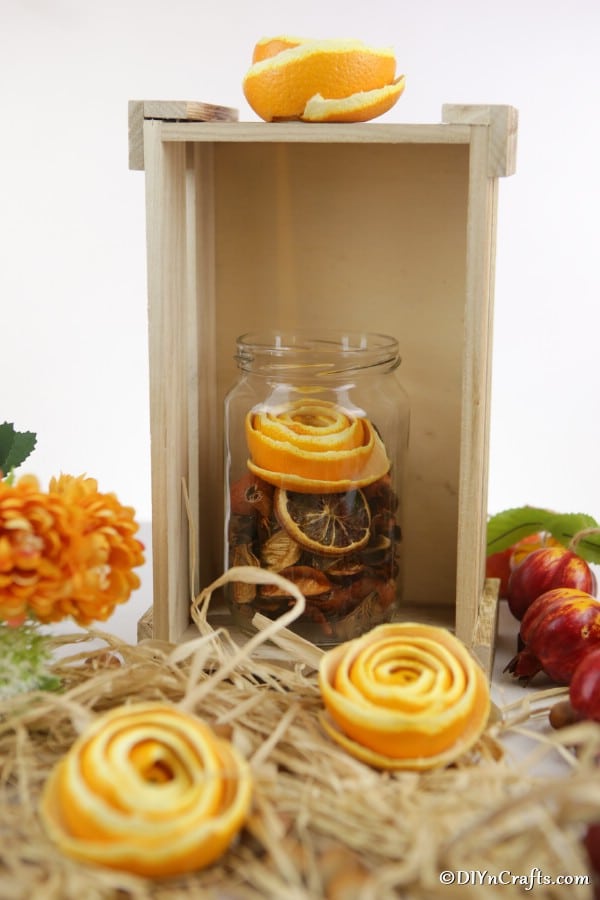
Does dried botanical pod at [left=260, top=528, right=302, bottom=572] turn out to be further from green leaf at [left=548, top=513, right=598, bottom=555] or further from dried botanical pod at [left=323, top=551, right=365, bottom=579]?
green leaf at [left=548, top=513, right=598, bottom=555]

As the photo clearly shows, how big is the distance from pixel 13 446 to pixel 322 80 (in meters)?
0.30

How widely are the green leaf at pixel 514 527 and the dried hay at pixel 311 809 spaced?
29 cm

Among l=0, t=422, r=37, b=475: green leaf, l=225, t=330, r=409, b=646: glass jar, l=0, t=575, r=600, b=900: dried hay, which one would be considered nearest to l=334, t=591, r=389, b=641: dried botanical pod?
l=225, t=330, r=409, b=646: glass jar

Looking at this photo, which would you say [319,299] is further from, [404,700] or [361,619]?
[404,700]

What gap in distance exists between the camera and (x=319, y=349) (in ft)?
2.76

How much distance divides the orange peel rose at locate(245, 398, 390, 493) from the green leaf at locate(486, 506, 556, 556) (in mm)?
205

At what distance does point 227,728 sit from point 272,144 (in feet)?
1.52

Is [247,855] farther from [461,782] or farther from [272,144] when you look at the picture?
[272,144]

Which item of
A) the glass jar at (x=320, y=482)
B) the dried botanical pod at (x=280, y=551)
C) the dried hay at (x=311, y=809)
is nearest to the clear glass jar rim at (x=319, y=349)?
the glass jar at (x=320, y=482)

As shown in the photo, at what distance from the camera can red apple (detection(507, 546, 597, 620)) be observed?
829mm

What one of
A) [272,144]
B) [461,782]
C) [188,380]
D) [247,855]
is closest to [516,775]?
[461,782]

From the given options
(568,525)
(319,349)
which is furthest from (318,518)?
(568,525)

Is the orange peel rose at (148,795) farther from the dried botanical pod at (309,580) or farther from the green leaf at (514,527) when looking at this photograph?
the green leaf at (514,527)

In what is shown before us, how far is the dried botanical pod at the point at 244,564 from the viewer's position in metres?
0.77
